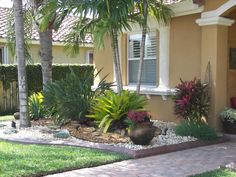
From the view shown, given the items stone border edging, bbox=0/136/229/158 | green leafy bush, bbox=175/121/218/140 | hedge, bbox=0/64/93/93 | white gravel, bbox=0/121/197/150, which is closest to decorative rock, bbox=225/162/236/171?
stone border edging, bbox=0/136/229/158

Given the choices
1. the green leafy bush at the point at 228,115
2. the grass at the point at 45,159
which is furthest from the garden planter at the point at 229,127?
the grass at the point at 45,159

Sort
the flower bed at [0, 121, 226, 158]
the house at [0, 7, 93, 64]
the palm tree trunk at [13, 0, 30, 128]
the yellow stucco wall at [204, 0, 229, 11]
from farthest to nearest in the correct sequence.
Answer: the house at [0, 7, 93, 64]
the palm tree trunk at [13, 0, 30, 128]
the yellow stucco wall at [204, 0, 229, 11]
the flower bed at [0, 121, 226, 158]

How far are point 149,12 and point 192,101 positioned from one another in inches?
117

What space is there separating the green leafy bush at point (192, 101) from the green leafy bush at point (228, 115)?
0.44 m

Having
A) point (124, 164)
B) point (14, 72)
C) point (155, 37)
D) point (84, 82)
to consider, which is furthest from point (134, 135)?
point (14, 72)

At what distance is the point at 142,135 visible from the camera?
9.02 m

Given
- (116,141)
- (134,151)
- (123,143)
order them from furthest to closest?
(116,141)
(123,143)
(134,151)

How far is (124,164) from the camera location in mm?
7777

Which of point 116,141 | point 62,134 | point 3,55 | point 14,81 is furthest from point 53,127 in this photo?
point 3,55

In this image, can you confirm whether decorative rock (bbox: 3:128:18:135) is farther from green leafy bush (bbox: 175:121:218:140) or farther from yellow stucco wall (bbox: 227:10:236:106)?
yellow stucco wall (bbox: 227:10:236:106)

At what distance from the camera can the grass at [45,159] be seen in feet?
22.8

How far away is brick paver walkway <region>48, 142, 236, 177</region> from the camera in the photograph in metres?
7.05

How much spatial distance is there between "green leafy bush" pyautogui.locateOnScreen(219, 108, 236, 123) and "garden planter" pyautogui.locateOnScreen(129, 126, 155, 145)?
2.75 m

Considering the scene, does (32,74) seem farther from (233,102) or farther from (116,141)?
(233,102)
